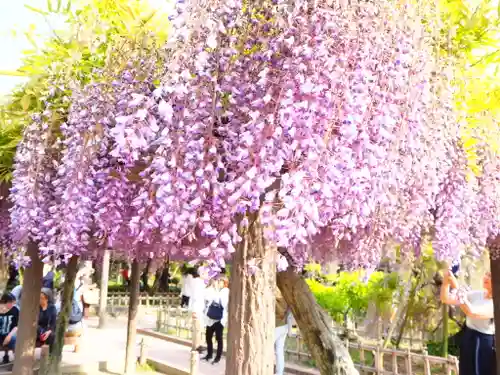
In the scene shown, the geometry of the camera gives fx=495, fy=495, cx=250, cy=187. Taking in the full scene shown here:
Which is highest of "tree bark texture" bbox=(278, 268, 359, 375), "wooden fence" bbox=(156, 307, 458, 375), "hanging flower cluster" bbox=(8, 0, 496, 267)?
"hanging flower cluster" bbox=(8, 0, 496, 267)

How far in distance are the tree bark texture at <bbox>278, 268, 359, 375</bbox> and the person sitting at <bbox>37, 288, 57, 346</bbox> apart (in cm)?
537

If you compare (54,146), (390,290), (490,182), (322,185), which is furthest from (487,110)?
(390,290)

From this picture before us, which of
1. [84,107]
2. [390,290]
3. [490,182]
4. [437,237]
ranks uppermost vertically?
[84,107]

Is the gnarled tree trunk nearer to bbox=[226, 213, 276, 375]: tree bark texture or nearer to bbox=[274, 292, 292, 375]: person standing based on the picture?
bbox=[274, 292, 292, 375]: person standing

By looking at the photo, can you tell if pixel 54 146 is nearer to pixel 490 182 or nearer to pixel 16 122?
pixel 16 122

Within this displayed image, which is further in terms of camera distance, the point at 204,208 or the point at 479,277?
the point at 479,277

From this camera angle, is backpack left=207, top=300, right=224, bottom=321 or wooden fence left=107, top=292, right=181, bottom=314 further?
wooden fence left=107, top=292, right=181, bottom=314

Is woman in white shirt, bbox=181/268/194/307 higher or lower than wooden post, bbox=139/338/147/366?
higher

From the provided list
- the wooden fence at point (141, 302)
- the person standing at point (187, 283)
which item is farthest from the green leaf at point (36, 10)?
the wooden fence at point (141, 302)

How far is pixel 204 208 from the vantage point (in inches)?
119

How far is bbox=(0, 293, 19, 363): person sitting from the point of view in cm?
859

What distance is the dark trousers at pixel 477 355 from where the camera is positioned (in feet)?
19.3

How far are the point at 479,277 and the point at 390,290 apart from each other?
2089 millimetres

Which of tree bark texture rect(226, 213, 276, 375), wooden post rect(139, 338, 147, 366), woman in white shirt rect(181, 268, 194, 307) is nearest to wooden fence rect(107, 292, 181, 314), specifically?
woman in white shirt rect(181, 268, 194, 307)
